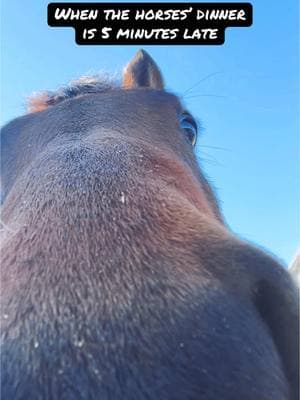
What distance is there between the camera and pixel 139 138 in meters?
2.07

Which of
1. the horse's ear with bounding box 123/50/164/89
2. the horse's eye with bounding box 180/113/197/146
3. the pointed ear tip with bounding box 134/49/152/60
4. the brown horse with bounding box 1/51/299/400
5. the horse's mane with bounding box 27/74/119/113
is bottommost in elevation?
the brown horse with bounding box 1/51/299/400

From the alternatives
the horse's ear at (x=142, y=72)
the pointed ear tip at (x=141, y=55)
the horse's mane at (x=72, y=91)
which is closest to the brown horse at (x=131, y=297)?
the horse's mane at (x=72, y=91)

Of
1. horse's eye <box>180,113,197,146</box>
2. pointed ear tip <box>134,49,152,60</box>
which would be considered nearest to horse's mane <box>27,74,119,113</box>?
pointed ear tip <box>134,49,152,60</box>

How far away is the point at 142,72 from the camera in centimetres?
318

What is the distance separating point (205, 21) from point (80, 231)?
6.71 ft

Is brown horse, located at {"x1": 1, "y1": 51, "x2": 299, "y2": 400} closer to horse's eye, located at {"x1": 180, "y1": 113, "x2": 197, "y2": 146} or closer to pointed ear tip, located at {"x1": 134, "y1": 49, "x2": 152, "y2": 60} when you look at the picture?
horse's eye, located at {"x1": 180, "y1": 113, "x2": 197, "y2": 146}

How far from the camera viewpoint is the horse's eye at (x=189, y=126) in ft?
9.48

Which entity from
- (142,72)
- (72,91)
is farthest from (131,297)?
(142,72)

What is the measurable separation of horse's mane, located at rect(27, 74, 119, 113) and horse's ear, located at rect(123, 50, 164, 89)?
21 cm

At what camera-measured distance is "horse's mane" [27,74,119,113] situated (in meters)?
2.75

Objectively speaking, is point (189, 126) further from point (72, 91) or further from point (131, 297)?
point (131, 297)

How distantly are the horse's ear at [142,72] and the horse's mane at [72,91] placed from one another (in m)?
0.21

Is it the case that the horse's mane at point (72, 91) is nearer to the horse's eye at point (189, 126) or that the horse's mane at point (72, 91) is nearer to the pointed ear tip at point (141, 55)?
the pointed ear tip at point (141, 55)

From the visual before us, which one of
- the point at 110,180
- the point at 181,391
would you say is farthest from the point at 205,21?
the point at 181,391
